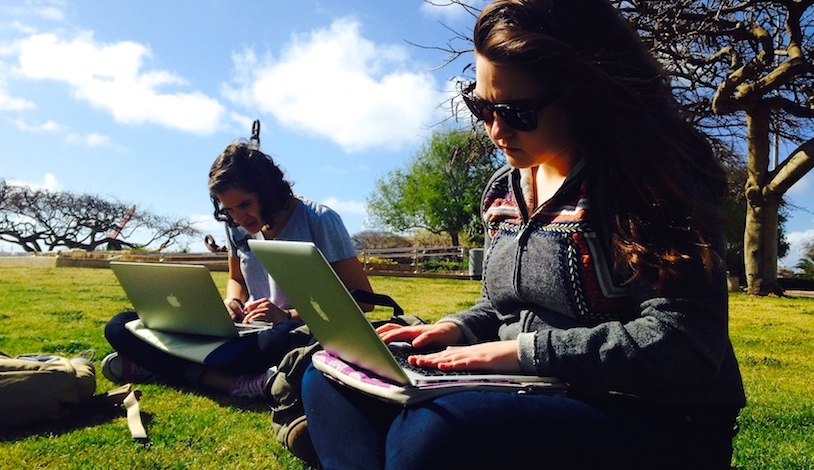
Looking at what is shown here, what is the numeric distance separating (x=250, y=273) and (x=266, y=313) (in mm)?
523

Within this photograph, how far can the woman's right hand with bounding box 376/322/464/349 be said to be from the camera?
6.49 ft

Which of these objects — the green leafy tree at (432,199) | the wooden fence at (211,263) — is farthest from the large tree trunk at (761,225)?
the green leafy tree at (432,199)

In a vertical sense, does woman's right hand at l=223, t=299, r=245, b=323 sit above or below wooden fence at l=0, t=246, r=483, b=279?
above

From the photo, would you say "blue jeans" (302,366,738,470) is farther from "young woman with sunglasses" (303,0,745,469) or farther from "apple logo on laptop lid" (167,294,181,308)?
"apple logo on laptop lid" (167,294,181,308)

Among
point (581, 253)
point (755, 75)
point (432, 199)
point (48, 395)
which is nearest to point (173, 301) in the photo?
point (48, 395)

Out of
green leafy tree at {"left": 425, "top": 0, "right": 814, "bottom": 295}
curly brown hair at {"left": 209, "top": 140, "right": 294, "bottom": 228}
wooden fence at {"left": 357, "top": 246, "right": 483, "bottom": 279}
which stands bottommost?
wooden fence at {"left": 357, "top": 246, "right": 483, "bottom": 279}

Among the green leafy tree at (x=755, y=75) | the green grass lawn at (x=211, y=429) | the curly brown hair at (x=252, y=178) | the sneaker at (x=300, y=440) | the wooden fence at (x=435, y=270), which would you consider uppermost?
the green leafy tree at (x=755, y=75)

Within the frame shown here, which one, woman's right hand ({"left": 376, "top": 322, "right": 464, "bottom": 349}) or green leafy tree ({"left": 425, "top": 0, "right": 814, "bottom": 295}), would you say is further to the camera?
green leafy tree ({"left": 425, "top": 0, "right": 814, "bottom": 295})

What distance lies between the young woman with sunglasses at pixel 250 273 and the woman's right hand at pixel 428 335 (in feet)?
5.23

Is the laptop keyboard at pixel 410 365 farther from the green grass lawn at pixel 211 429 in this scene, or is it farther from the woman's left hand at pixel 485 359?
the green grass lawn at pixel 211 429

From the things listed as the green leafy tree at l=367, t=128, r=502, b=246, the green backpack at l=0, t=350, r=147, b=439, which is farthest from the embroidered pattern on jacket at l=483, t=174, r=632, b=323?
the green leafy tree at l=367, t=128, r=502, b=246

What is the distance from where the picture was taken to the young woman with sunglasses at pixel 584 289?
4.98 ft

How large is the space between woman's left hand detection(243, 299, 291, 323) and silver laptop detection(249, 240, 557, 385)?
1.69 meters

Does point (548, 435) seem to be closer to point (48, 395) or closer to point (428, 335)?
point (428, 335)
